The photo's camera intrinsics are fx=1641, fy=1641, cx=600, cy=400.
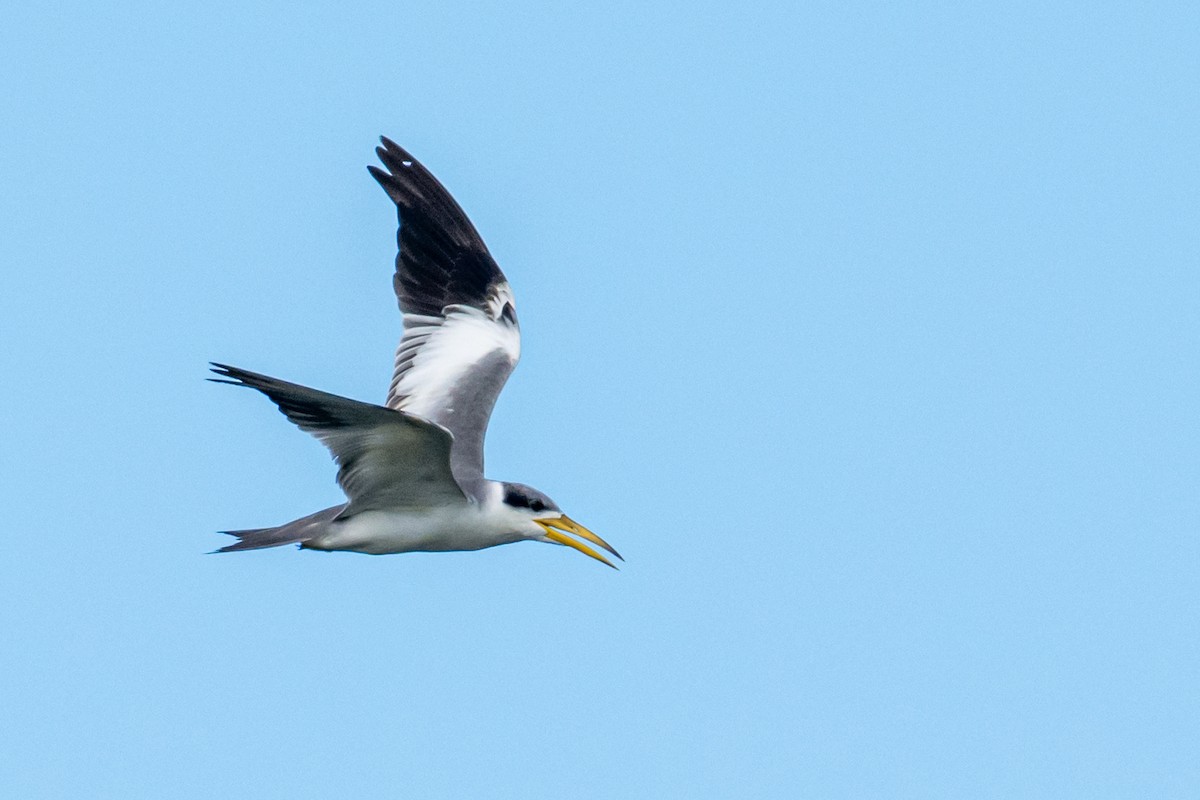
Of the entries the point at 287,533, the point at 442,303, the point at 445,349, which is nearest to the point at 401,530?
the point at 287,533

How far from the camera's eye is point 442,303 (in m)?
17.6

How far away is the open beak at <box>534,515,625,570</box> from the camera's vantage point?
46.7ft

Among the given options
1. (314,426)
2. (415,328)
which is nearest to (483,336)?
(415,328)

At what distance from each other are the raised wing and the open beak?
2.07m

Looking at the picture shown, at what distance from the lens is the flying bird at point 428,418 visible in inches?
503

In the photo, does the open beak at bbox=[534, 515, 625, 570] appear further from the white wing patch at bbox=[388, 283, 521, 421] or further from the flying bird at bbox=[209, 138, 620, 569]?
the white wing patch at bbox=[388, 283, 521, 421]

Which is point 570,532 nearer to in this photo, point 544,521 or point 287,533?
point 544,521

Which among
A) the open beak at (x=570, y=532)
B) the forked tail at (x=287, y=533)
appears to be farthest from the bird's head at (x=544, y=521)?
the forked tail at (x=287, y=533)

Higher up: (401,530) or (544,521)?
(544,521)

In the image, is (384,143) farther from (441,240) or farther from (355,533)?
(355,533)

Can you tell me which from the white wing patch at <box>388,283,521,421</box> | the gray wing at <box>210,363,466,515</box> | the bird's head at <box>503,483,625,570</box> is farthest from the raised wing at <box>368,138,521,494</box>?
the gray wing at <box>210,363,466,515</box>

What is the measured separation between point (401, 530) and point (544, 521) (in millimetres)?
1263

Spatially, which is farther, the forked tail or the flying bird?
the forked tail

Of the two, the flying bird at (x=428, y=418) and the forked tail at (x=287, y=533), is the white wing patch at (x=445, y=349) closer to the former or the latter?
the flying bird at (x=428, y=418)
